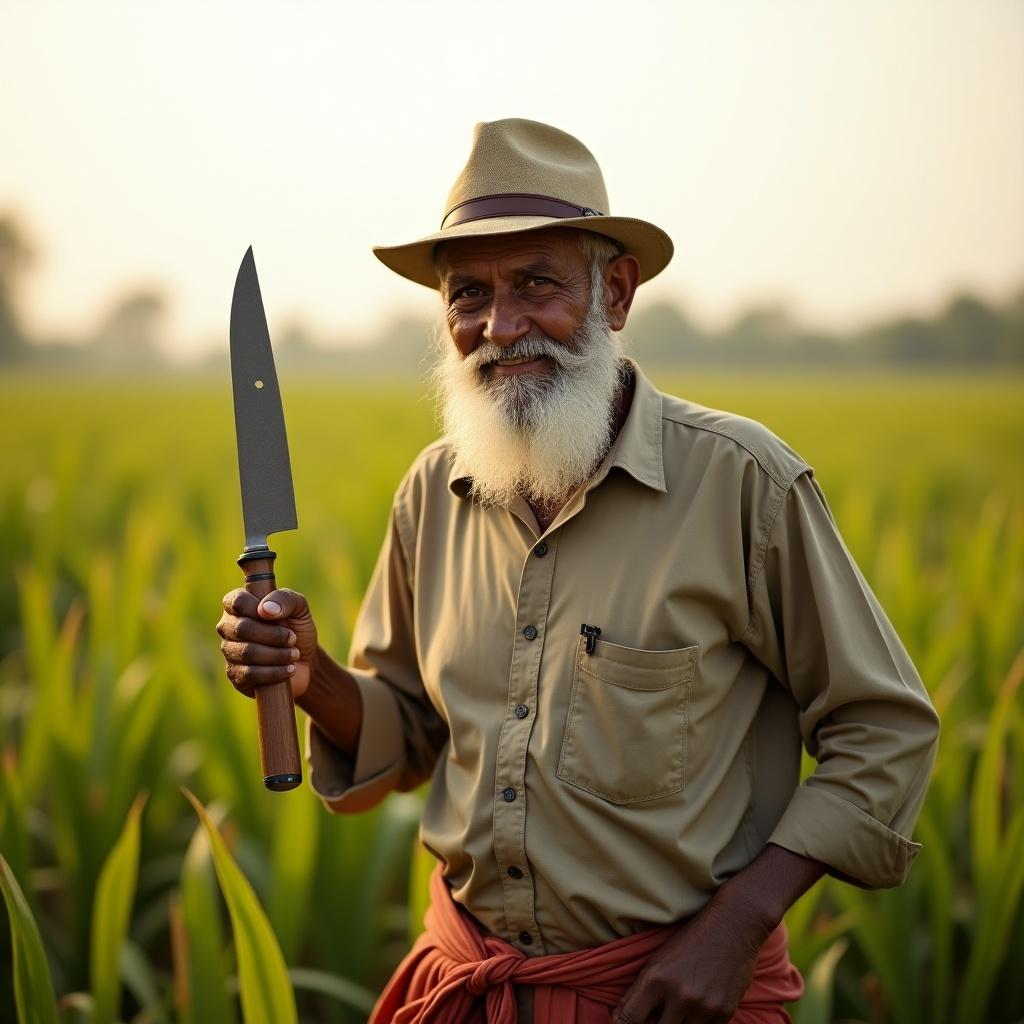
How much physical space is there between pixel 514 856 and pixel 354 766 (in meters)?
0.42

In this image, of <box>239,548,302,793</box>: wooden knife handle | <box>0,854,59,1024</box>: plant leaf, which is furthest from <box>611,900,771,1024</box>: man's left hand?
<box>0,854,59,1024</box>: plant leaf

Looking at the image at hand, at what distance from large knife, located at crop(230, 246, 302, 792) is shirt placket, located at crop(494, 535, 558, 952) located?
298 mm

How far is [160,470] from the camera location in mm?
6699

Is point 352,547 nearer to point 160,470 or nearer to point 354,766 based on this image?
point 354,766

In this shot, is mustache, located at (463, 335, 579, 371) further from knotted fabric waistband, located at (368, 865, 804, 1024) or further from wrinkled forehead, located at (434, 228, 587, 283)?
knotted fabric waistband, located at (368, 865, 804, 1024)

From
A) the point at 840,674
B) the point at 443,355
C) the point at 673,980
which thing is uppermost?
the point at 443,355

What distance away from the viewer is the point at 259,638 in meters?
1.38

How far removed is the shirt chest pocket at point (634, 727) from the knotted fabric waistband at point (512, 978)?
21 centimetres

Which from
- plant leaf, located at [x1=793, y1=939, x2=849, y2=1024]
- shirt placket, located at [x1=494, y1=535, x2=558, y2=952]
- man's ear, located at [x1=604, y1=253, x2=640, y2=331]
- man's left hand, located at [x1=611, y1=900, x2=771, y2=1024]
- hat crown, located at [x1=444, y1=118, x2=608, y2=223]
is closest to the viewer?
man's left hand, located at [x1=611, y1=900, x2=771, y2=1024]

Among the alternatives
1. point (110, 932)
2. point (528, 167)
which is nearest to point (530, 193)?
point (528, 167)

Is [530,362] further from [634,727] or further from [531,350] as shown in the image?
[634,727]

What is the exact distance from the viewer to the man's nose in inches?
60.0

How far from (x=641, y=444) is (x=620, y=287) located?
0.33 meters

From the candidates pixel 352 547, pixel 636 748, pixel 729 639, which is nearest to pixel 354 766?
pixel 636 748
